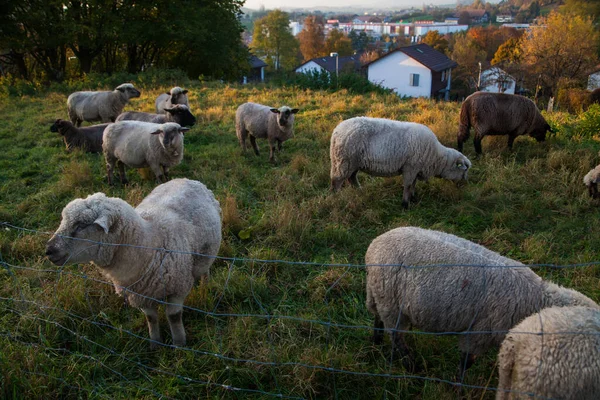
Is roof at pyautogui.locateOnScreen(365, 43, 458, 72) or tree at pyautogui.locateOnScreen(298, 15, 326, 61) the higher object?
tree at pyautogui.locateOnScreen(298, 15, 326, 61)

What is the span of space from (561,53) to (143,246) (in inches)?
1358

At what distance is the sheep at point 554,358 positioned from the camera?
2.27 metres

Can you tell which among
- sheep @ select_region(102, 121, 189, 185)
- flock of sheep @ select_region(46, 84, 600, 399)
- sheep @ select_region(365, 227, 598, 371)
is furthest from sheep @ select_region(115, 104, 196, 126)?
sheep @ select_region(365, 227, 598, 371)

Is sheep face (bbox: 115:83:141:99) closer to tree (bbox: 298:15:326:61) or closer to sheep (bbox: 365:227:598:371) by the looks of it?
Result: sheep (bbox: 365:227:598:371)

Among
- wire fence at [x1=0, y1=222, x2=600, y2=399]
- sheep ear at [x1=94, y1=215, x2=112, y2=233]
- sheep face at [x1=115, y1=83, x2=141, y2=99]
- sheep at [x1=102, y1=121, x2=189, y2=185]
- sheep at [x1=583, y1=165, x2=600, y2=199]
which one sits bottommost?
wire fence at [x1=0, y1=222, x2=600, y2=399]

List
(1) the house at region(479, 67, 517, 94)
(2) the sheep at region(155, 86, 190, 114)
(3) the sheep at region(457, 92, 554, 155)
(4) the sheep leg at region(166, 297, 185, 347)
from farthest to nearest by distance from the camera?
(1) the house at region(479, 67, 517, 94), (2) the sheep at region(155, 86, 190, 114), (3) the sheep at region(457, 92, 554, 155), (4) the sheep leg at region(166, 297, 185, 347)

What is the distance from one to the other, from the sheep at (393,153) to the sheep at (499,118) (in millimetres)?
2287

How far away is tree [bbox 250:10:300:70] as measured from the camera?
6300 cm

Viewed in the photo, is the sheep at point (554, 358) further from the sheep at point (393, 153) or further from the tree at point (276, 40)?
the tree at point (276, 40)

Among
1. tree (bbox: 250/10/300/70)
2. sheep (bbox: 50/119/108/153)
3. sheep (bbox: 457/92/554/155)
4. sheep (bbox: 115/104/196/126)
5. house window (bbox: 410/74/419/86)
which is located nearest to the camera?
sheep (bbox: 457/92/554/155)

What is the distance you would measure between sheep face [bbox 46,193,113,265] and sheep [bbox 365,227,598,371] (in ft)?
7.07

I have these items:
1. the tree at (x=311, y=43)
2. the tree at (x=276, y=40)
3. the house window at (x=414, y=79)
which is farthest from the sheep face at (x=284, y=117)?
the tree at (x=311, y=43)

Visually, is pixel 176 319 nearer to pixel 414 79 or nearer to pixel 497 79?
pixel 497 79

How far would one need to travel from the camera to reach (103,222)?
310cm
